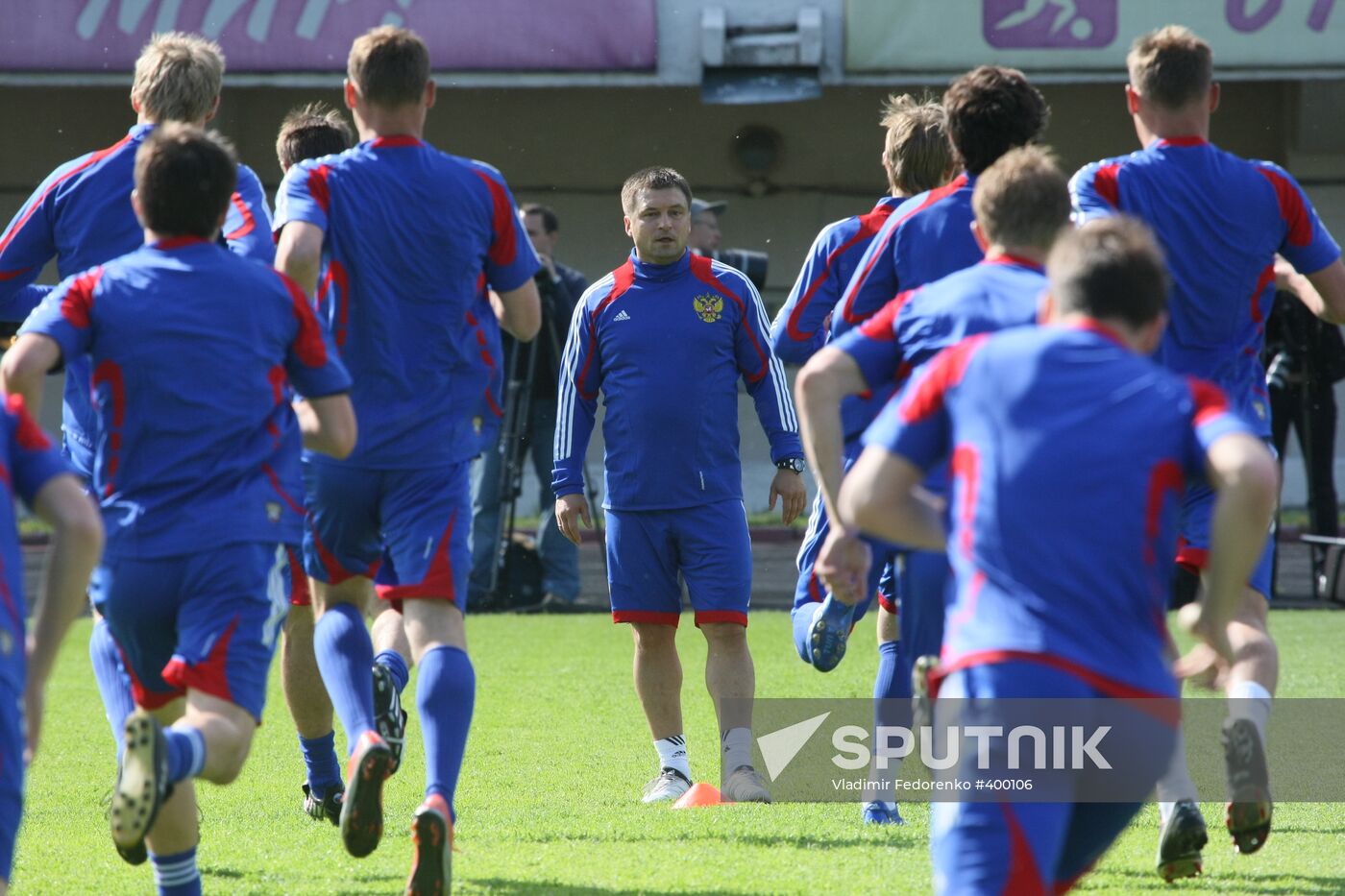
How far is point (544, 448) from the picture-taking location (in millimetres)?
12141

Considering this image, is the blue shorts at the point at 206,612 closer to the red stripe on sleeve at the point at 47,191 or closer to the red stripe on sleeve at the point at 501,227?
the red stripe on sleeve at the point at 501,227

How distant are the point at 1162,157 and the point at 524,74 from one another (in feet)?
35.4

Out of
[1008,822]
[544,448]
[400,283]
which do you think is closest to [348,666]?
[400,283]

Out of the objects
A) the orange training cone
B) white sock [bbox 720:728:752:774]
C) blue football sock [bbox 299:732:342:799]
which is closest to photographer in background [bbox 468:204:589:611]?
white sock [bbox 720:728:752:774]

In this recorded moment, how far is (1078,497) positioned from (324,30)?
1316 cm

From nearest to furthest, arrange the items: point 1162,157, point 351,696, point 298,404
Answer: point 298,404 < point 351,696 < point 1162,157

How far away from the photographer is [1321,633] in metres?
10.7

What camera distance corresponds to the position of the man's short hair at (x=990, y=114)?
4762 millimetres

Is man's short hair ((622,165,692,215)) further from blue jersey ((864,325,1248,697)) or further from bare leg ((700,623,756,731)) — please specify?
blue jersey ((864,325,1248,697))

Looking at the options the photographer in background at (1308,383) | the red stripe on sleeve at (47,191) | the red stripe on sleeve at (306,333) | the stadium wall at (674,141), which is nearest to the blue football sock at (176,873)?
the red stripe on sleeve at (306,333)

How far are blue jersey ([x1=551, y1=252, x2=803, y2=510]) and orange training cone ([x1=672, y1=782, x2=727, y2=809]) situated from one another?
101 centimetres

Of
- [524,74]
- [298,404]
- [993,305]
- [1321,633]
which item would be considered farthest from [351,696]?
[524,74]

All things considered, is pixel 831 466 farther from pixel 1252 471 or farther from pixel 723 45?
pixel 723 45

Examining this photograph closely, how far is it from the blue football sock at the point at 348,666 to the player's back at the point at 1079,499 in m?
2.11
